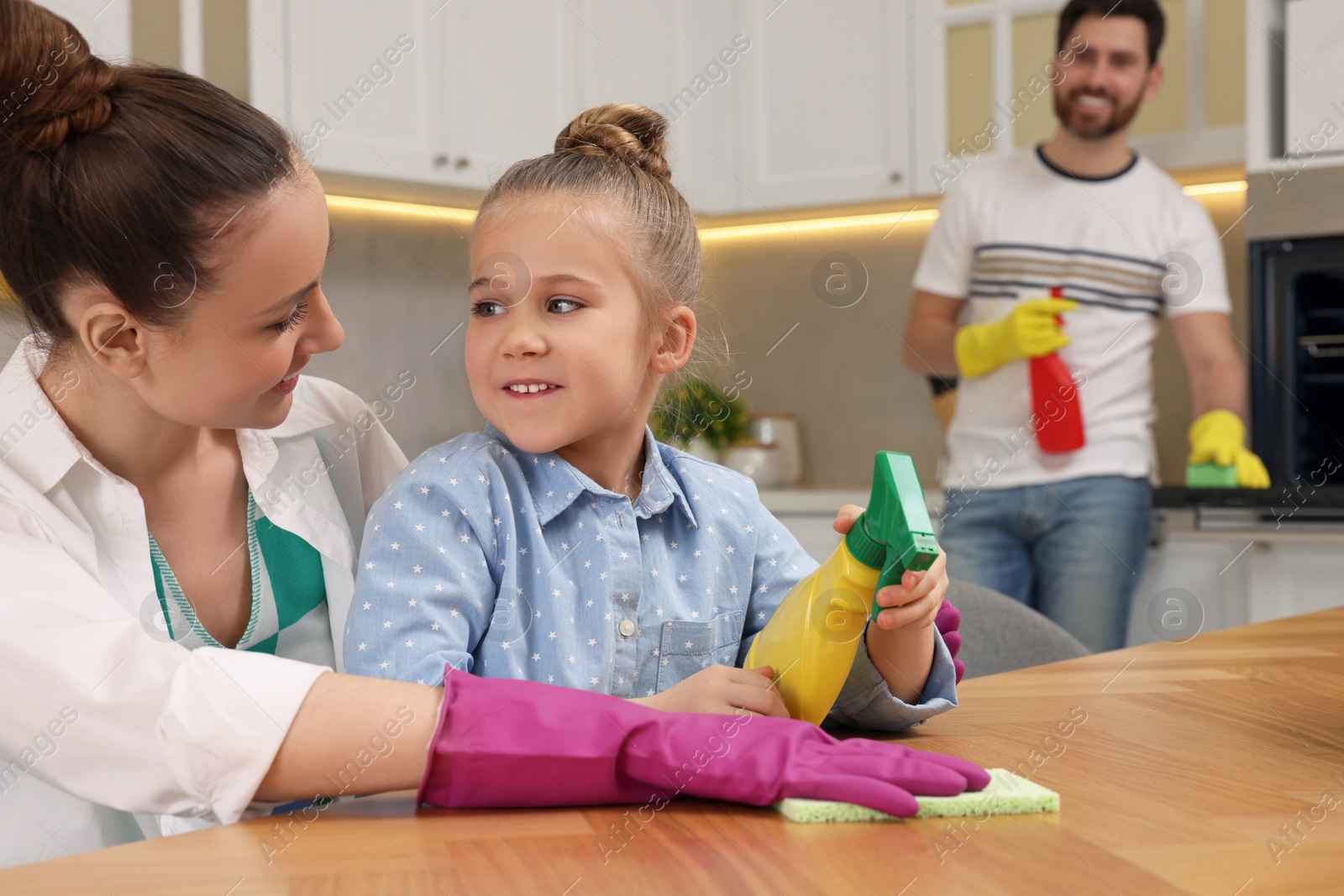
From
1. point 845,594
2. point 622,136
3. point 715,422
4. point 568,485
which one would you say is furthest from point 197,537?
point 715,422

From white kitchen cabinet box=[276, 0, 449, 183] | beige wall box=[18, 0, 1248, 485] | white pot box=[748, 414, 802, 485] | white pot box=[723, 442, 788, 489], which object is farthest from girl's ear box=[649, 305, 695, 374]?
white pot box=[748, 414, 802, 485]

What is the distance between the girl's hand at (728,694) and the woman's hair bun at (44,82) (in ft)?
1.75

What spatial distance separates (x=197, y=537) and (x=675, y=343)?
16.2 inches

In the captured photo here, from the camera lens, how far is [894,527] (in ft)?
1.94

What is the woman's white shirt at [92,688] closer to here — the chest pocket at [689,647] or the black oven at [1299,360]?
the chest pocket at [689,647]

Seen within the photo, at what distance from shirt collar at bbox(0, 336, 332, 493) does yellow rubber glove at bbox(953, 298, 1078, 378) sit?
1713 mm

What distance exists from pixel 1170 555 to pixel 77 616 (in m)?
2.32

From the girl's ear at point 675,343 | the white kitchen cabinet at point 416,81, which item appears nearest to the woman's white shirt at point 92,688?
the girl's ear at point 675,343

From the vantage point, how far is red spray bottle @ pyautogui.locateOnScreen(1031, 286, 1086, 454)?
7.32 ft

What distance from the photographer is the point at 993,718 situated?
78 centimetres

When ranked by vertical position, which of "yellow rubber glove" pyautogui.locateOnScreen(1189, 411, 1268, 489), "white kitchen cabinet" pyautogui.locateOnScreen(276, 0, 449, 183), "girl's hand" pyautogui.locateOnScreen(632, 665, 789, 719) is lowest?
"yellow rubber glove" pyautogui.locateOnScreen(1189, 411, 1268, 489)

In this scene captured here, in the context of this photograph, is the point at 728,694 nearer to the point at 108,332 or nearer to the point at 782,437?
the point at 108,332

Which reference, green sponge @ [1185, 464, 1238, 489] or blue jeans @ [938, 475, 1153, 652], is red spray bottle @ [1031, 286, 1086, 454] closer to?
blue jeans @ [938, 475, 1153, 652]

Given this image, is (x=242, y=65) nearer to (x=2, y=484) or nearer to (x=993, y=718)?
(x=2, y=484)
